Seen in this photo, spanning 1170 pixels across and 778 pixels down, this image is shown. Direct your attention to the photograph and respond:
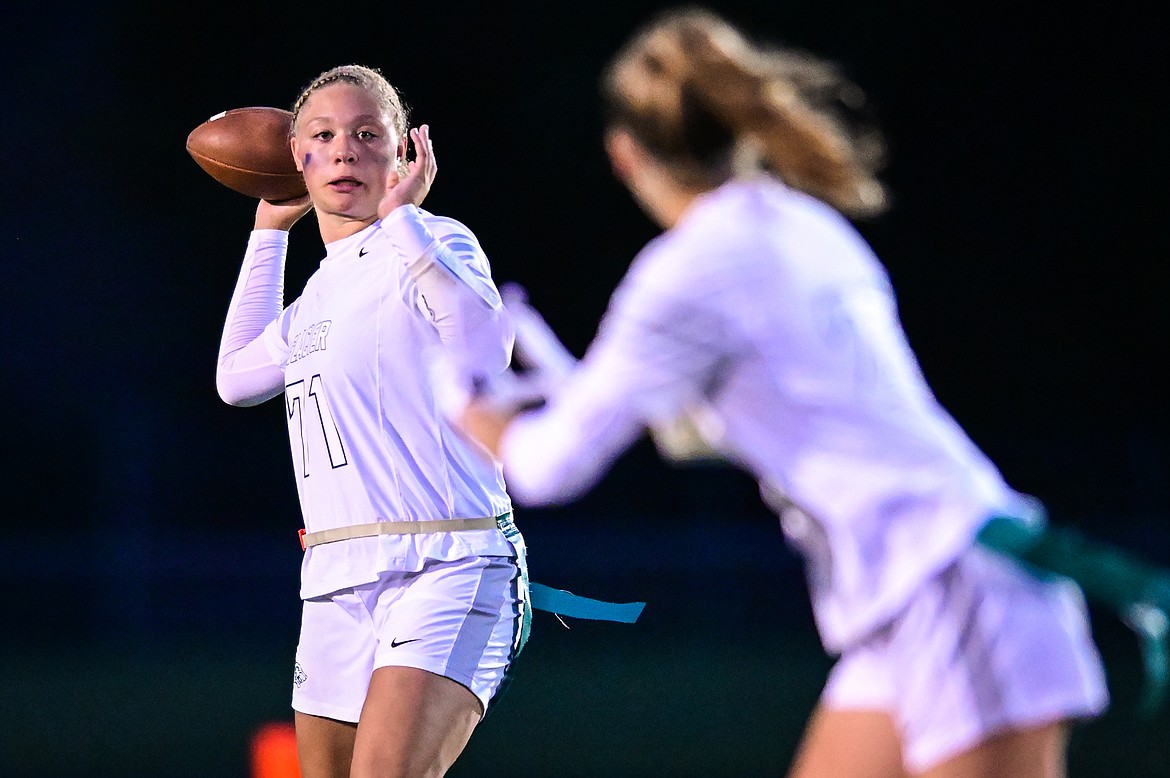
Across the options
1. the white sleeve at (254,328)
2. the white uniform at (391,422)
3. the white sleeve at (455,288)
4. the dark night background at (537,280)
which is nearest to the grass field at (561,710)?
the dark night background at (537,280)

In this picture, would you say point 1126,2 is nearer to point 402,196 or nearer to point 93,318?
point 93,318

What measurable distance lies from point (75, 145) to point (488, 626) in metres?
12.7

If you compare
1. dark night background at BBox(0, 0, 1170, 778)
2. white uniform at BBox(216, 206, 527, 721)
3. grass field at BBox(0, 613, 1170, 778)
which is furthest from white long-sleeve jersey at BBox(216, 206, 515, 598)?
dark night background at BBox(0, 0, 1170, 778)

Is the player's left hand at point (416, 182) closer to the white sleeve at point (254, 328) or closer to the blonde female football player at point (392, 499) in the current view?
the blonde female football player at point (392, 499)

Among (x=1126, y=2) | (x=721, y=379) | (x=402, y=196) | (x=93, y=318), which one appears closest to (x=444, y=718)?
(x=402, y=196)

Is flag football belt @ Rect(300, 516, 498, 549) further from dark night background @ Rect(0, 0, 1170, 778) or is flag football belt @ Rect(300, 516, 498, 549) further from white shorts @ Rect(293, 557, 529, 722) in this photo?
dark night background @ Rect(0, 0, 1170, 778)

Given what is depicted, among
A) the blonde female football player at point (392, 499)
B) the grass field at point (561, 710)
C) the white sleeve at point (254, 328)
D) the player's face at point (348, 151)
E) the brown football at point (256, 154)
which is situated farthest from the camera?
the grass field at point (561, 710)

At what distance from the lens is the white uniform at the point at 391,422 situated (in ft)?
10.5

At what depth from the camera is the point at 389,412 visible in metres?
3.29

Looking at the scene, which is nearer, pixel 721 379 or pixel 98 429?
pixel 721 379

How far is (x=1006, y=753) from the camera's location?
1940 mm

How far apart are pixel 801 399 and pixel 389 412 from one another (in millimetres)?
1475

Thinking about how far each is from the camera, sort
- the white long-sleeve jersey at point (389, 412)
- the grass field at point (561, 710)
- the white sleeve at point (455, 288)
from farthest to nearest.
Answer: the grass field at point (561, 710) → the white long-sleeve jersey at point (389, 412) → the white sleeve at point (455, 288)

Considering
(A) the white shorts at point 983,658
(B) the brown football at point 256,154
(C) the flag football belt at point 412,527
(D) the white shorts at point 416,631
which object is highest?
(B) the brown football at point 256,154
